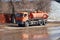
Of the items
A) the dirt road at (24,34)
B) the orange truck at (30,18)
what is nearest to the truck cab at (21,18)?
the orange truck at (30,18)

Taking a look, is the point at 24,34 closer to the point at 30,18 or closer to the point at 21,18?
the point at 21,18

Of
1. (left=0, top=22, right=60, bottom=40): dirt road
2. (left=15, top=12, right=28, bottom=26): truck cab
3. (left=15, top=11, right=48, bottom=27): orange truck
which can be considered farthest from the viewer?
(left=15, top=11, right=48, bottom=27): orange truck

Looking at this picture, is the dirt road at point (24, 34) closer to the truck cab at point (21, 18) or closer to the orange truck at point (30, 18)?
the truck cab at point (21, 18)

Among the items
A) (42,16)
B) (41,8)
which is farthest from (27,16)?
(41,8)

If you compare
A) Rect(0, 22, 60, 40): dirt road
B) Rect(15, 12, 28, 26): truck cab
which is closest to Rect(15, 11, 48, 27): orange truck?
Rect(15, 12, 28, 26): truck cab

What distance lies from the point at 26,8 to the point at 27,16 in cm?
1159

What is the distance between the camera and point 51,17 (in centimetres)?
5712

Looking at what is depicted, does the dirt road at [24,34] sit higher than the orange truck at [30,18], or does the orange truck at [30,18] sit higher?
the orange truck at [30,18]

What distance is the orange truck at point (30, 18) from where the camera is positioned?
37412mm

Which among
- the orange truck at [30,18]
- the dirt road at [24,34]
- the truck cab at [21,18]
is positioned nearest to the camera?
the dirt road at [24,34]

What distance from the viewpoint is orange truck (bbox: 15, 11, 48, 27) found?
3741 centimetres

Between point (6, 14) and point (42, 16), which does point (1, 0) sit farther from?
point (42, 16)

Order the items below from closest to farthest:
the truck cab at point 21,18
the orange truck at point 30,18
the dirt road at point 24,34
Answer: the dirt road at point 24,34
the truck cab at point 21,18
the orange truck at point 30,18

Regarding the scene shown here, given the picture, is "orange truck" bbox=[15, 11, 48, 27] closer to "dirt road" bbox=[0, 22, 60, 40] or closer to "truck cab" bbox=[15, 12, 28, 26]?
"truck cab" bbox=[15, 12, 28, 26]
